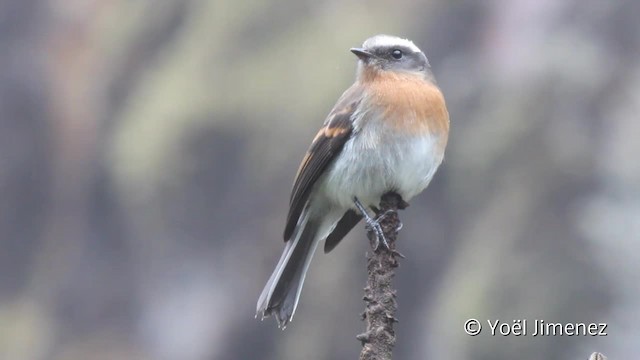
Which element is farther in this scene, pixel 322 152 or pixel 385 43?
pixel 385 43

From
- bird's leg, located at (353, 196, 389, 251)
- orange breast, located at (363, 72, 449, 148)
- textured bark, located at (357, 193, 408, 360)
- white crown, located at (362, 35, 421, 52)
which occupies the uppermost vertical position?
white crown, located at (362, 35, 421, 52)

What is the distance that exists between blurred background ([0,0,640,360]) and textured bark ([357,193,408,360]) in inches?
87.0

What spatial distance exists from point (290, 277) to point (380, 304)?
115 cm

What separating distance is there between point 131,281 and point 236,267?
1.54ft

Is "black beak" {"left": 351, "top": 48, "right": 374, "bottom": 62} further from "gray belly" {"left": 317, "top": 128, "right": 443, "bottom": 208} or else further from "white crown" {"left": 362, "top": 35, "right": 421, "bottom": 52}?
"gray belly" {"left": 317, "top": 128, "right": 443, "bottom": 208}

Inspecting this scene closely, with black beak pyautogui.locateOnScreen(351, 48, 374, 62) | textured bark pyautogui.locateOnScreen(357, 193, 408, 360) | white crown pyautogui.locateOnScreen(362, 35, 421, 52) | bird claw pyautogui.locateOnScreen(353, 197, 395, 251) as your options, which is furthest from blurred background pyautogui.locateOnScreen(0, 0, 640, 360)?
textured bark pyautogui.locateOnScreen(357, 193, 408, 360)

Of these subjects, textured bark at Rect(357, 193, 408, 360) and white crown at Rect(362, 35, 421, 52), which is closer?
textured bark at Rect(357, 193, 408, 360)

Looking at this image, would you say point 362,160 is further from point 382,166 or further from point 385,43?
point 385,43

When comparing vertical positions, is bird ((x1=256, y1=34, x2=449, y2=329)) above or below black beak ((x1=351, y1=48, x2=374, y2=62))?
below

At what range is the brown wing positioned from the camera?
9.49 feet

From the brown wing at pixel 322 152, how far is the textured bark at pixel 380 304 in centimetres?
84

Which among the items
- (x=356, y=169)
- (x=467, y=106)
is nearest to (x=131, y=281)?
(x=467, y=106)

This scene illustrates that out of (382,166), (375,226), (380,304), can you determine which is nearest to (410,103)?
(382,166)

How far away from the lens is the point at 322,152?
2.91 metres
